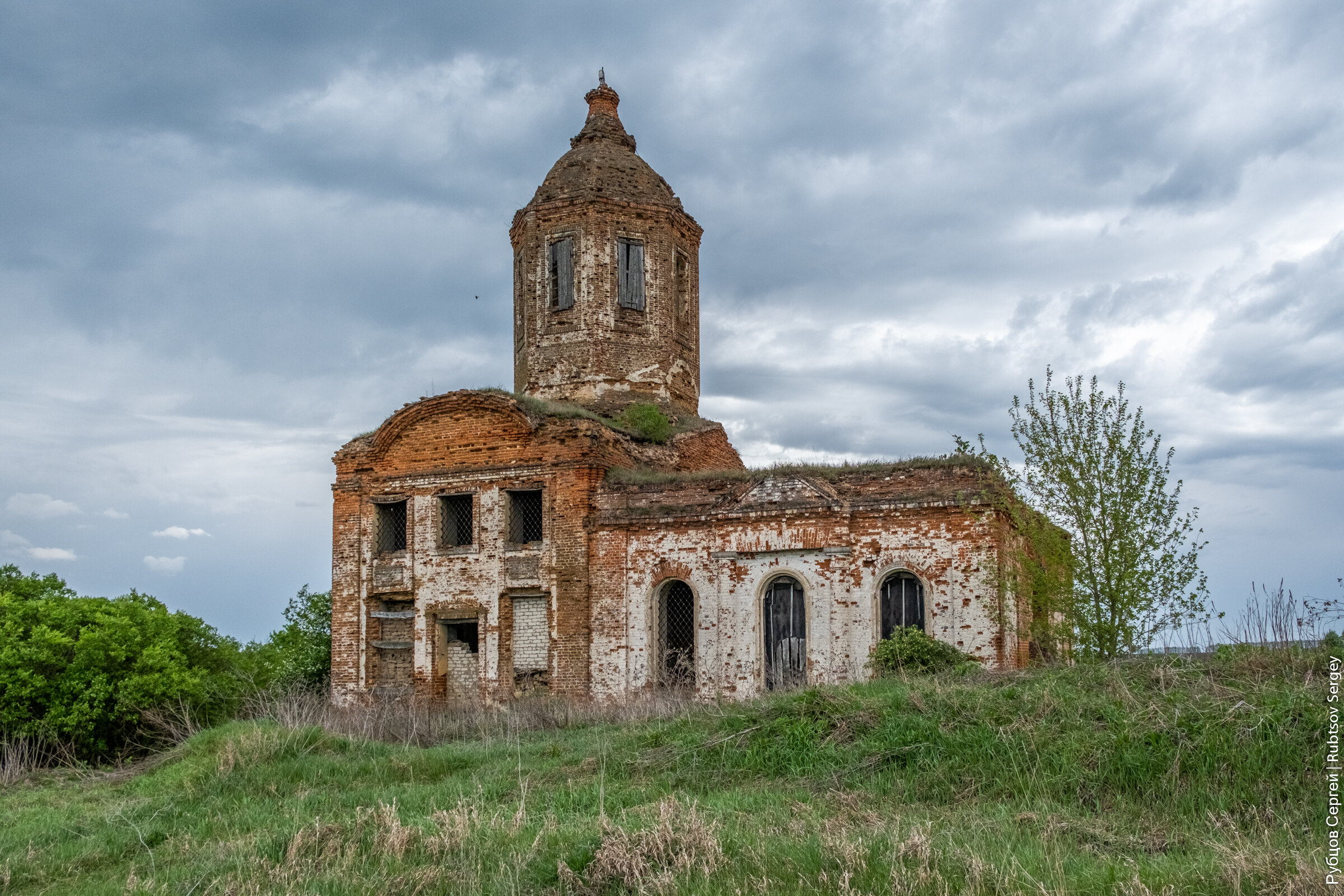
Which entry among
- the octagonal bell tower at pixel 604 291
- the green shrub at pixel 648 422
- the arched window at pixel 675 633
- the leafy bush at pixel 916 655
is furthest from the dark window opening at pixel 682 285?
the leafy bush at pixel 916 655

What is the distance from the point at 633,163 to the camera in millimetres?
24203

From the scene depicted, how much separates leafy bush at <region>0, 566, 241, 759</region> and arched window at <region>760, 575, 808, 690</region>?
28.4 feet

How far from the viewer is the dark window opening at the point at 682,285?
Answer: 2395 centimetres

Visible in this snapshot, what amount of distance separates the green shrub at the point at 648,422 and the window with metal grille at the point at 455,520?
11.3 ft

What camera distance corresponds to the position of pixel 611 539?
18.3 metres

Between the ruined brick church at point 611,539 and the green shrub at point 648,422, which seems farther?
the green shrub at point 648,422

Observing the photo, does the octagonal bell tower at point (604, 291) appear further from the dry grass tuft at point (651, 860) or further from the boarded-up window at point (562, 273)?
the dry grass tuft at point (651, 860)

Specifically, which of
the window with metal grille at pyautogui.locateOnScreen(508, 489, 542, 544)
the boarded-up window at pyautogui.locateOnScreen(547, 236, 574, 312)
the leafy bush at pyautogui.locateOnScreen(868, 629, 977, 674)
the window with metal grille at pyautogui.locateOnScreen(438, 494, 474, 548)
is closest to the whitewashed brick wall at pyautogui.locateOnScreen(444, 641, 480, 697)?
the window with metal grille at pyautogui.locateOnScreen(438, 494, 474, 548)

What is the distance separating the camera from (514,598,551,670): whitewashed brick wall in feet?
60.7

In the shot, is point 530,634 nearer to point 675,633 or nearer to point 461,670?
point 461,670

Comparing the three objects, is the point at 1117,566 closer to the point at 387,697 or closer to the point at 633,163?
the point at 387,697

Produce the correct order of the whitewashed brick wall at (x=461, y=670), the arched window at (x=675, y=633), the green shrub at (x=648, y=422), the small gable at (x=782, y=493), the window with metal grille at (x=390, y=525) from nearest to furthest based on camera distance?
the small gable at (x=782, y=493), the arched window at (x=675, y=633), the whitewashed brick wall at (x=461, y=670), the window with metal grille at (x=390, y=525), the green shrub at (x=648, y=422)

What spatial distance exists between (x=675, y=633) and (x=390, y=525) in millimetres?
6159

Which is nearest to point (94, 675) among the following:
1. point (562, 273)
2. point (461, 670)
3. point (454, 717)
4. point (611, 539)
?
point (454, 717)
